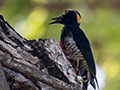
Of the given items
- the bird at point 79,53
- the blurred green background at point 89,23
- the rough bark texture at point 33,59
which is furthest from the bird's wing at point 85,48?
the blurred green background at point 89,23

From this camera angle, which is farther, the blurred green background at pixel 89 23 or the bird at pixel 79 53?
the blurred green background at pixel 89 23

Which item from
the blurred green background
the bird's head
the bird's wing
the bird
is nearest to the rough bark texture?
the bird

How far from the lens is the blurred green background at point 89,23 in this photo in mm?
4688

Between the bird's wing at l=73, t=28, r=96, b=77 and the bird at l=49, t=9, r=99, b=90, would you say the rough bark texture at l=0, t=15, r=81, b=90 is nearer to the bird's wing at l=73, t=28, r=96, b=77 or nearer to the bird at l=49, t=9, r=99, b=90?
the bird at l=49, t=9, r=99, b=90

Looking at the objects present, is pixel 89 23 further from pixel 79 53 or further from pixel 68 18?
pixel 79 53

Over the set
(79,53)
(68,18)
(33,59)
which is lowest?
(33,59)

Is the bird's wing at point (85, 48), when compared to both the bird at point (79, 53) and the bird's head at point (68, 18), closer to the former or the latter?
the bird at point (79, 53)

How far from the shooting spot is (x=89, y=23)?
16.1ft

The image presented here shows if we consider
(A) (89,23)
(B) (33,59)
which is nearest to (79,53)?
(B) (33,59)

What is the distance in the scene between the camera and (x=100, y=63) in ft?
16.7

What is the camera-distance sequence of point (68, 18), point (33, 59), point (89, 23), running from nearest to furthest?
point (33, 59)
point (68, 18)
point (89, 23)

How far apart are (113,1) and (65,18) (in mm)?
1988

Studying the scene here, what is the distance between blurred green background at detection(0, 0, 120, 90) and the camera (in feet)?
15.4

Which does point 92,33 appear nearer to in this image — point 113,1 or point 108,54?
point 108,54
